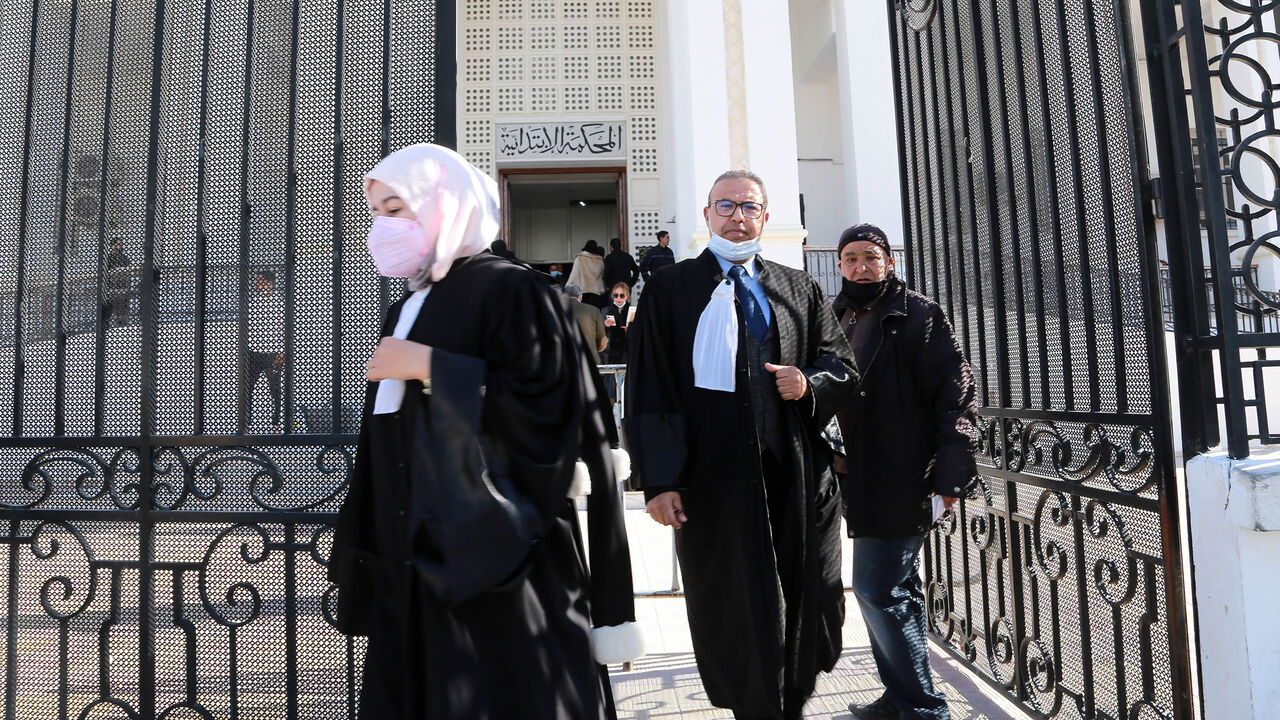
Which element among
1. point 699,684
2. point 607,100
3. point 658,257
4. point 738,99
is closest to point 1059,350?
point 699,684

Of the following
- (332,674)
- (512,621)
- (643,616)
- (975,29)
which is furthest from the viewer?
(643,616)

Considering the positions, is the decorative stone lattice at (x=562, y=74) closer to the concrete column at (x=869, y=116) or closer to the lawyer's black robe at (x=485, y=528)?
the concrete column at (x=869, y=116)

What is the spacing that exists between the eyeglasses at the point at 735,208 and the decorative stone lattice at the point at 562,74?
32.4 feet

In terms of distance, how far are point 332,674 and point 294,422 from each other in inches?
27.3

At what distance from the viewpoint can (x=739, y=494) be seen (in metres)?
2.13

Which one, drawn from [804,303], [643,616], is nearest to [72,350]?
[804,303]

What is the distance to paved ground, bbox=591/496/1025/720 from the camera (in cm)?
274

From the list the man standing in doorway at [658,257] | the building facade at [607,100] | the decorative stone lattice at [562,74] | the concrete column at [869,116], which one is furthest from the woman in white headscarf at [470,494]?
the concrete column at [869,116]

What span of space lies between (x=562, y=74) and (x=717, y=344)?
423 inches

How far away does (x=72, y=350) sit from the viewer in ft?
8.05

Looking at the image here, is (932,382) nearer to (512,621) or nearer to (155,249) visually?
(512,621)

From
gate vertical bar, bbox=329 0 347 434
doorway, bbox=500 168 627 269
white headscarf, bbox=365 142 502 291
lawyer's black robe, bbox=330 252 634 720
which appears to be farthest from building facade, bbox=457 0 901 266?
lawyer's black robe, bbox=330 252 634 720

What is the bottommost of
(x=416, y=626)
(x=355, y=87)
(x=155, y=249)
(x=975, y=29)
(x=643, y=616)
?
(x=643, y=616)

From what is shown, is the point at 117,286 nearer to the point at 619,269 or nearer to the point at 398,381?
the point at 398,381
